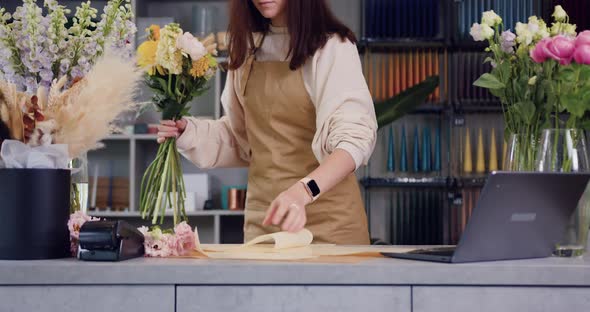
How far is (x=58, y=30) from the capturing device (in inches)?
61.7

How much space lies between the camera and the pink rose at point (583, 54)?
1416mm

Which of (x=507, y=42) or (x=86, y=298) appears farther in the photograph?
(x=507, y=42)

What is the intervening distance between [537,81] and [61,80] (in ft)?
2.93

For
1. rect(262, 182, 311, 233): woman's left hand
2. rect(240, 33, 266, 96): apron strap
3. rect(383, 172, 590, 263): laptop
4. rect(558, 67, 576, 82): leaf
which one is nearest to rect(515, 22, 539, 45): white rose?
Result: rect(558, 67, 576, 82): leaf

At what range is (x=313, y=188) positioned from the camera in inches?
62.6

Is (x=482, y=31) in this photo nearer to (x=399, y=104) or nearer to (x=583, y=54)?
(x=583, y=54)

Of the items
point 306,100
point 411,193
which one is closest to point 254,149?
point 306,100

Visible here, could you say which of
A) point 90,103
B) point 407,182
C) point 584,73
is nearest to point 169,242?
point 90,103

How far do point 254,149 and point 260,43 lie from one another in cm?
31

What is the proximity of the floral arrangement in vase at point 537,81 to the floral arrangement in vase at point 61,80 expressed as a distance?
0.70 meters

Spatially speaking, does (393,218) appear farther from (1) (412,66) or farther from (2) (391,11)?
(2) (391,11)

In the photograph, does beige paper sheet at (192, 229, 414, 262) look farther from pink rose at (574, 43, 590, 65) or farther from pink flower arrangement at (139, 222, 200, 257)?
pink rose at (574, 43, 590, 65)

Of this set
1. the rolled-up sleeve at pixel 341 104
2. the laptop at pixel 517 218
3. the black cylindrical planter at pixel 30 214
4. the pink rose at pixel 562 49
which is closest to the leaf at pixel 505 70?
the pink rose at pixel 562 49

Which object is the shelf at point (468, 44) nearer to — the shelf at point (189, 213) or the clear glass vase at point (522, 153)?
the shelf at point (189, 213)
